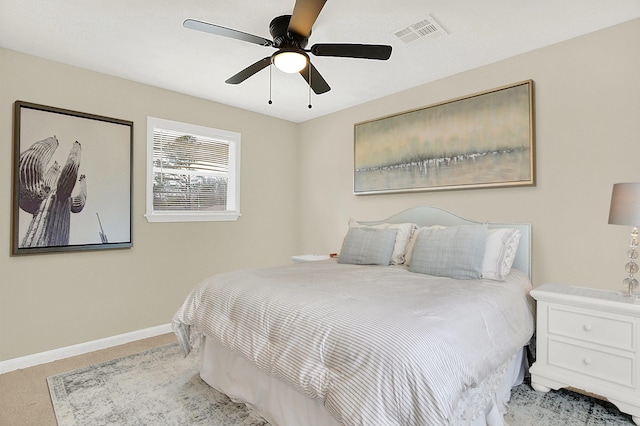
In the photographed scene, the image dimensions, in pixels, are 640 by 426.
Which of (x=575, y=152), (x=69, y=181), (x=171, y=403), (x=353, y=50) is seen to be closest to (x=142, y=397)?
(x=171, y=403)

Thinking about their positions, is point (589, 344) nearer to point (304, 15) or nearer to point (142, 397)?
point (304, 15)

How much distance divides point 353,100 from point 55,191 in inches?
122

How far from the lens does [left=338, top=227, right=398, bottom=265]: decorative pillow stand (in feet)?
10.0

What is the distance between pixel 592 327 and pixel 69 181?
13.5 ft

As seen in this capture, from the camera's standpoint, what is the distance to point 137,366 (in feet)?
9.09

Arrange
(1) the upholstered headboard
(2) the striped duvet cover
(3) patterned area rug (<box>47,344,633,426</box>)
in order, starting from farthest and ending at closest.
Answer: (1) the upholstered headboard → (3) patterned area rug (<box>47,344,633,426</box>) → (2) the striped duvet cover

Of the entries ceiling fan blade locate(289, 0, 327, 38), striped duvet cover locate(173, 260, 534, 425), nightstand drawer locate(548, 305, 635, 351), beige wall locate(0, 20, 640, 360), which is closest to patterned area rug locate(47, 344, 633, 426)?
striped duvet cover locate(173, 260, 534, 425)

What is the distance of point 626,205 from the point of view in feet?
6.59

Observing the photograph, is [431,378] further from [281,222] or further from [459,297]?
[281,222]

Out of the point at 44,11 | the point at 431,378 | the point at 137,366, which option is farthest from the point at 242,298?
the point at 44,11

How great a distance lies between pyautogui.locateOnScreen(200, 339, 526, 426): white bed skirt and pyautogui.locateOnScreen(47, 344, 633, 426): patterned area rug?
76 mm

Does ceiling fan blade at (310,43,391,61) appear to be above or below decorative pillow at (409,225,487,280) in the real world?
above

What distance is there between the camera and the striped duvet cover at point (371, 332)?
1.27 metres

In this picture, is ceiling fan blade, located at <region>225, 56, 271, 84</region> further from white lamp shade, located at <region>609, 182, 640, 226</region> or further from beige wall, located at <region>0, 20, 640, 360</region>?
white lamp shade, located at <region>609, 182, 640, 226</region>
